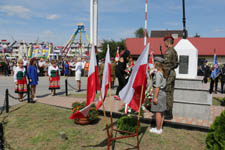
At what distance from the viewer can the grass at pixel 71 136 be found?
15.0ft

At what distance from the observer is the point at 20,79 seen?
874 centimetres

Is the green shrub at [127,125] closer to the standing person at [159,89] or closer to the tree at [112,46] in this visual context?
the standing person at [159,89]

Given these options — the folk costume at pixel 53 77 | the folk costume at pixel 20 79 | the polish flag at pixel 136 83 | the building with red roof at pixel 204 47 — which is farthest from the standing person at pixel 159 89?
the building with red roof at pixel 204 47

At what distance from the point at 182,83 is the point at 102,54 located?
4331cm

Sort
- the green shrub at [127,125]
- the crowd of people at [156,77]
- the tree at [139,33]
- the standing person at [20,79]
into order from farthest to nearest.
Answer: the tree at [139,33], the standing person at [20,79], the green shrub at [127,125], the crowd of people at [156,77]

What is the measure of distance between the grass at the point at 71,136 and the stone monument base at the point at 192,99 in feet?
2.53

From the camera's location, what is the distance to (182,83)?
625 centimetres

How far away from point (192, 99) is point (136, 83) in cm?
276

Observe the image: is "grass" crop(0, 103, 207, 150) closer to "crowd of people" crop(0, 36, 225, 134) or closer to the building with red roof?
"crowd of people" crop(0, 36, 225, 134)

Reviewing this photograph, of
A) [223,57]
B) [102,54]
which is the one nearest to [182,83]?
[223,57]

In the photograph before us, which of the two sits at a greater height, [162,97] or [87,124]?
[162,97]

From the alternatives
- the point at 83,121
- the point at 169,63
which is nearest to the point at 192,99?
the point at 169,63

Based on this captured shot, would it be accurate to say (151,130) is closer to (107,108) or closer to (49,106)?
(107,108)

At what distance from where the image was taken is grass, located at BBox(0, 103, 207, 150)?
457cm
